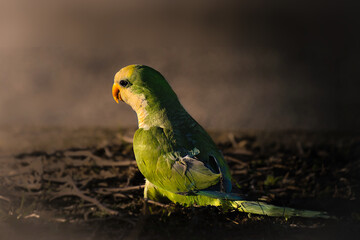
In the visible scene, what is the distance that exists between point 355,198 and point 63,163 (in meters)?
1.34

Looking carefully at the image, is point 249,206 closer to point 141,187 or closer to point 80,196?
point 141,187

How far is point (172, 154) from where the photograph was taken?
1221 mm

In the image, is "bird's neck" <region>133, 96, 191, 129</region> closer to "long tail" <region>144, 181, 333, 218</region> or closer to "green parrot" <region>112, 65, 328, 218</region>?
"green parrot" <region>112, 65, 328, 218</region>

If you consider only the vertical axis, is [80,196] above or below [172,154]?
below

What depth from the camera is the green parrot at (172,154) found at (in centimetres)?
115

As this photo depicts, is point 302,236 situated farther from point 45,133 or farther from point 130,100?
point 45,133

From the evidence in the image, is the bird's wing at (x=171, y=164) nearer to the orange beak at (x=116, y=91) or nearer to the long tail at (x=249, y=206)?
the long tail at (x=249, y=206)

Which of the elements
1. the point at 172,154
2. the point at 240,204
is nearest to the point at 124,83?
the point at 172,154

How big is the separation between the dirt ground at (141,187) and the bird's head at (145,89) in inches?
11.7

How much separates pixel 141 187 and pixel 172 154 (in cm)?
30

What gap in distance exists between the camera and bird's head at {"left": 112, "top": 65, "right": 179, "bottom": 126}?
1371 mm

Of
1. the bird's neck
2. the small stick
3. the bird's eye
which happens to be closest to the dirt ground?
the small stick

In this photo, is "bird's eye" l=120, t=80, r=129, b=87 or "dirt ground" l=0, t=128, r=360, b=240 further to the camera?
"bird's eye" l=120, t=80, r=129, b=87

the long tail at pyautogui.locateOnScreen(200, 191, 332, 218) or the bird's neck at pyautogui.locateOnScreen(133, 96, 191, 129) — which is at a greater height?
the bird's neck at pyautogui.locateOnScreen(133, 96, 191, 129)
